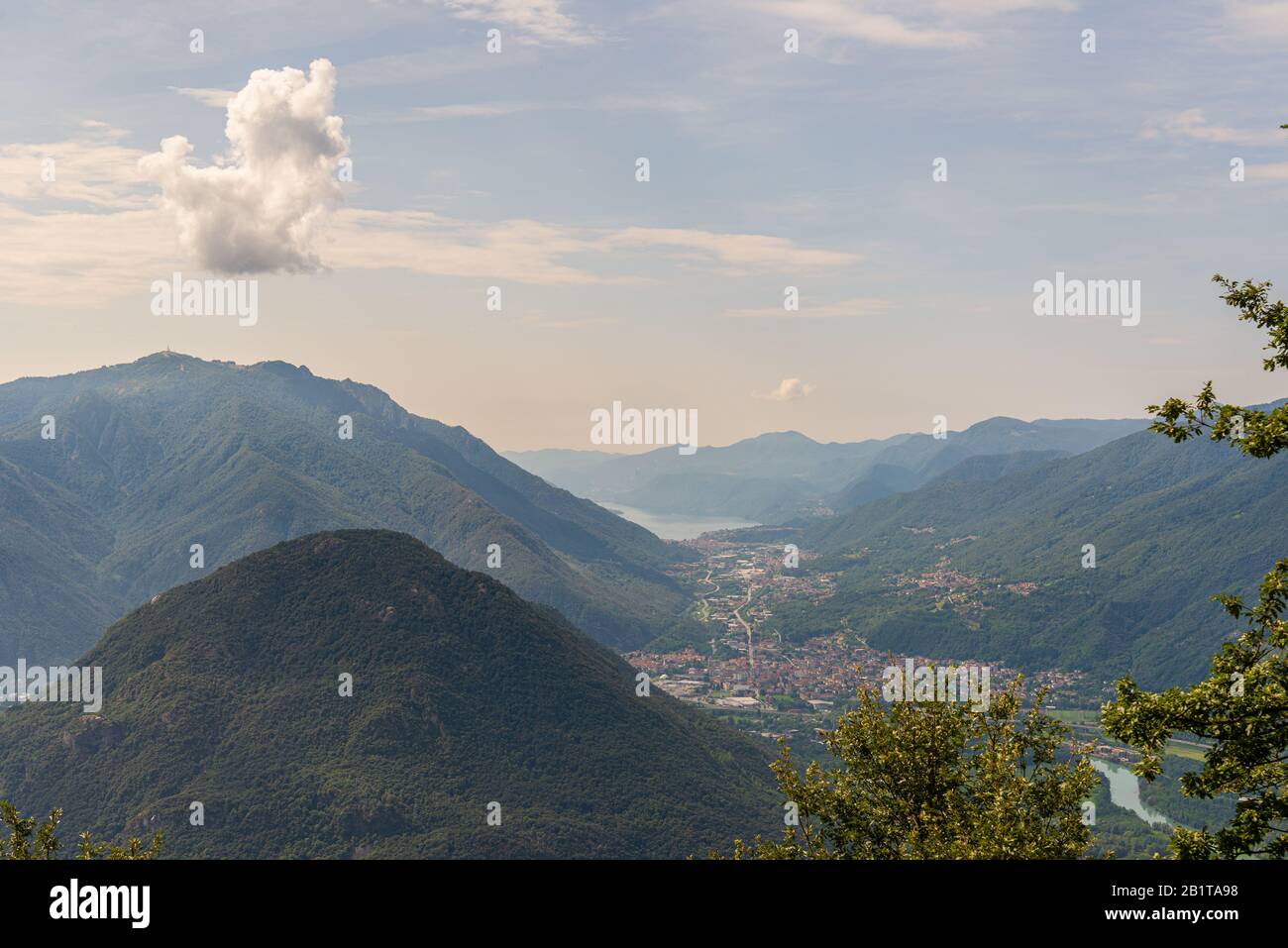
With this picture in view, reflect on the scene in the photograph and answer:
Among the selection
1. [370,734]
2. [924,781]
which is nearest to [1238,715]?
[924,781]

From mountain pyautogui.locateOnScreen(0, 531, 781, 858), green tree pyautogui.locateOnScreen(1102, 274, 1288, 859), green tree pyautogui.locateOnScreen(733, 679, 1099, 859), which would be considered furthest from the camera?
mountain pyautogui.locateOnScreen(0, 531, 781, 858)

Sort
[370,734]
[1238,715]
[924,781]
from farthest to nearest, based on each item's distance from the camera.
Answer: [370,734] → [924,781] → [1238,715]

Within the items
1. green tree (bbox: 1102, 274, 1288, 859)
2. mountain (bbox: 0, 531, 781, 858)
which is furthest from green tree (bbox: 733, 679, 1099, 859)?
mountain (bbox: 0, 531, 781, 858)

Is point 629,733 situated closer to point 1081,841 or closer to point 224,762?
point 224,762

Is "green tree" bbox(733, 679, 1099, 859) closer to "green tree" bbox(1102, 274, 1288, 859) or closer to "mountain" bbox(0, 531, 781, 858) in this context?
"green tree" bbox(1102, 274, 1288, 859)

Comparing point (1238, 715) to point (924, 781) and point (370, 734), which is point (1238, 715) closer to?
point (924, 781)

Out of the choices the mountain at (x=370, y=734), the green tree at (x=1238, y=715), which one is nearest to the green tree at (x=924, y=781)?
the green tree at (x=1238, y=715)
